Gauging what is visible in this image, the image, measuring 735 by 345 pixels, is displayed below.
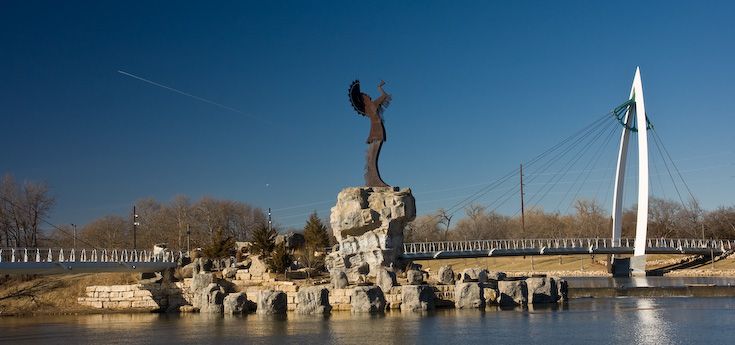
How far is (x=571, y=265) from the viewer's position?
73.7 m

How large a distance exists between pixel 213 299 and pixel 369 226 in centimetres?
925

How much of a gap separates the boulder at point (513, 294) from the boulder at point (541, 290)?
0.99ft

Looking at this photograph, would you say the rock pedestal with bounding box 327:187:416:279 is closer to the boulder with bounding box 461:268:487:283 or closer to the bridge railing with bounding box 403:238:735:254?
the boulder with bounding box 461:268:487:283

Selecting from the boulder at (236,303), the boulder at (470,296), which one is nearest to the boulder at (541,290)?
the boulder at (470,296)

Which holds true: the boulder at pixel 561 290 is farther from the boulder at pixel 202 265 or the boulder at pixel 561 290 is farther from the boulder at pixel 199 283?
the boulder at pixel 202 265

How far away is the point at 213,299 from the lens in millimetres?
36125

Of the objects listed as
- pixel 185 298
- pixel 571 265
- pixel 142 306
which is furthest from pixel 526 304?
pixel 571 265

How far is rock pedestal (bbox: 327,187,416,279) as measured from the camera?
3847 cm

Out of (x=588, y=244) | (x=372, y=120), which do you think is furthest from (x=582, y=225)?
(x=372, y=120)

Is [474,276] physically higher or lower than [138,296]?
higher

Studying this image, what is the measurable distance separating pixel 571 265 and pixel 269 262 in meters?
→ 43.8

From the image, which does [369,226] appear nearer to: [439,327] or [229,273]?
[229,273]

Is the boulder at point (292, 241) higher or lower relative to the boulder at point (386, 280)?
higher

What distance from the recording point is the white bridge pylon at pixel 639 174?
5669 centimetres
